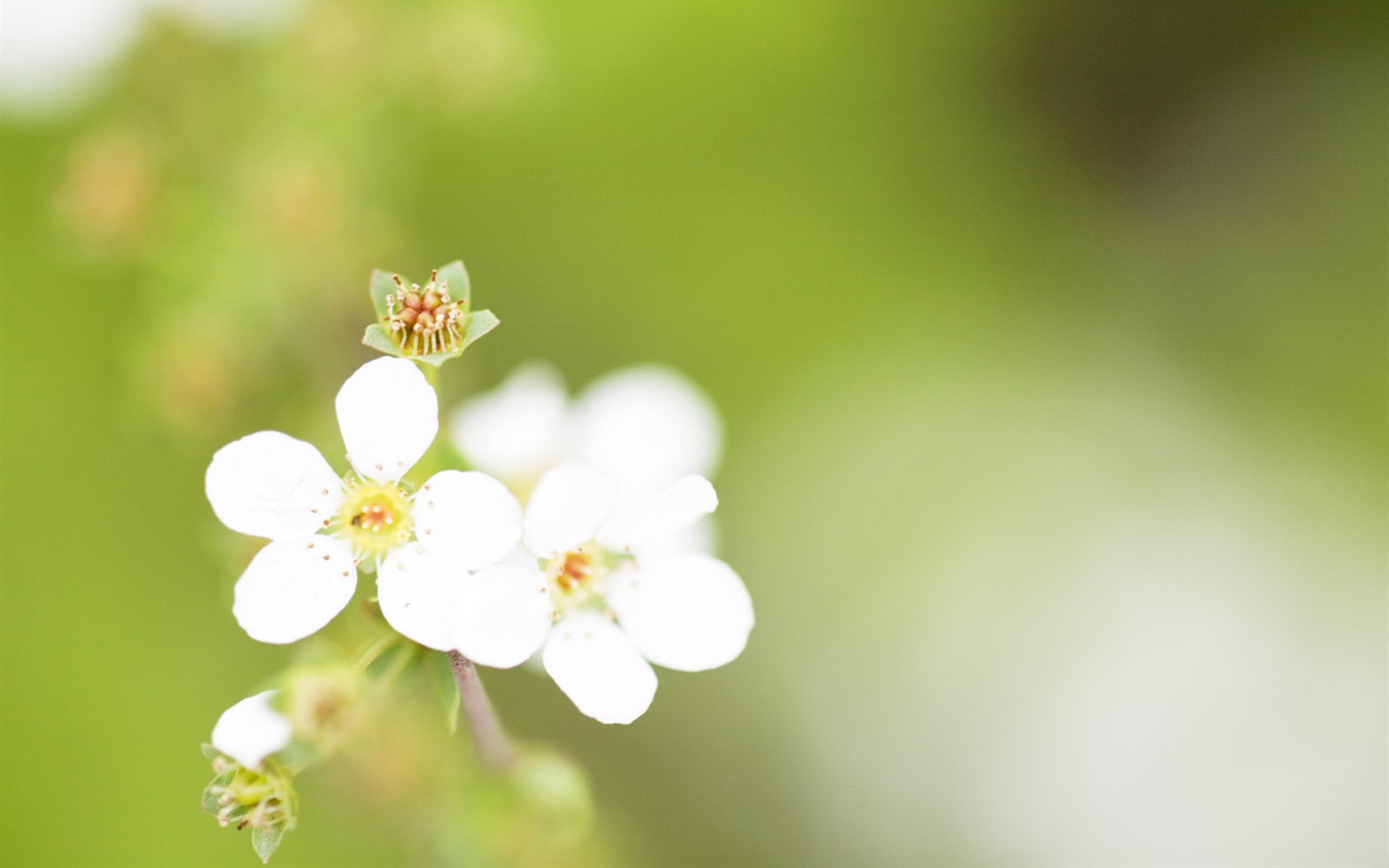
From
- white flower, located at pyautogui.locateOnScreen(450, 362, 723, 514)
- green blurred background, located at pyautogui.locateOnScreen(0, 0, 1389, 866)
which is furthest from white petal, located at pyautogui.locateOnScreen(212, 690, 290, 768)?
green blurred background, located at pyautogui.locateOnScreen(0, 0, 1389, 866)

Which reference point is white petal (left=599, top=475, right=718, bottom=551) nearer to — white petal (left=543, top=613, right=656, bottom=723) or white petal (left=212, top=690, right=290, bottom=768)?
white petal (left=543, top=613, right=656, bottom=723)

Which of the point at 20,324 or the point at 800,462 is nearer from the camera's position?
the point at 20,324

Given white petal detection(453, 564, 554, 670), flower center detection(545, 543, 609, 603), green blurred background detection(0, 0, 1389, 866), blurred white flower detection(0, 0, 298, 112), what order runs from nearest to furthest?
white petal detection(453, 564, 554, 670), flower center detection(545, 543, 609, 603), blurred white flower detection(0, 0, 298, 112), green blurred background detection(0, 0, 1389, 866)

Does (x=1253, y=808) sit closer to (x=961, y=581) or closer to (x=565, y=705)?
(x=961, y=581)

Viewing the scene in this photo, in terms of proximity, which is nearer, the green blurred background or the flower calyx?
the flower calyx

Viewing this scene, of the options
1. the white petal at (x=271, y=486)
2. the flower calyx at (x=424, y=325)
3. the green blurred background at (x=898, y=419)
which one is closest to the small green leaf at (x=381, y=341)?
the flower calyx at (x=424, y=325)

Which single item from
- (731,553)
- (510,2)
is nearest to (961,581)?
(731,553)

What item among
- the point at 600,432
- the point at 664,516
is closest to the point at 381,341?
the point at 664,516
